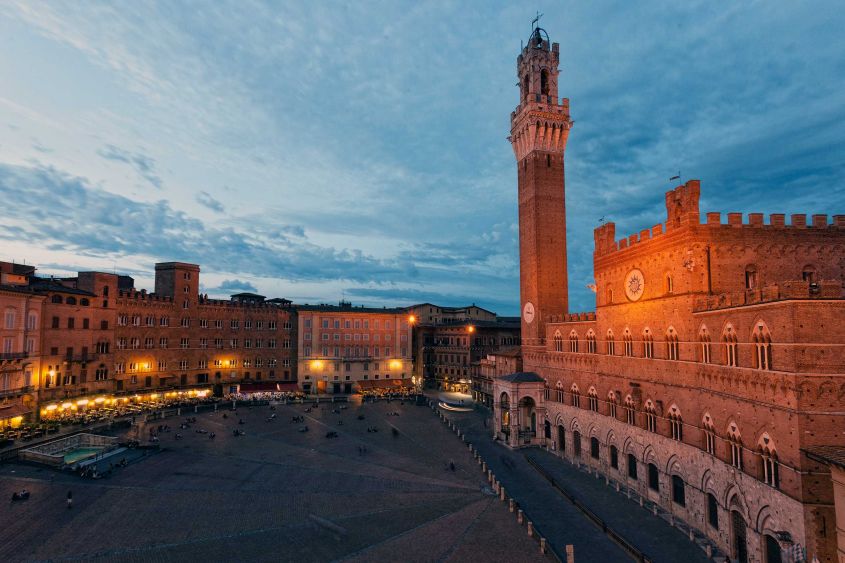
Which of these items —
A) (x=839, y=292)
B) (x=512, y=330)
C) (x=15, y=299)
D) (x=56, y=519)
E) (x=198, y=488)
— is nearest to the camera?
(x=839, y=292)

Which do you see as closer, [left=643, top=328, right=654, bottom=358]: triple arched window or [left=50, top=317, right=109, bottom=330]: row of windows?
[left=643, top=328, right=654, bottom=358]: triple arched window

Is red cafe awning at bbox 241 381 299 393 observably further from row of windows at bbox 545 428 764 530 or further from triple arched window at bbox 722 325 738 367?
A: triple arched window at bbox 722 325 738 367

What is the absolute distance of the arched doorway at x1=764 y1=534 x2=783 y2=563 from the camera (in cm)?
2356

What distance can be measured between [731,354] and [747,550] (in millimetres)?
10252

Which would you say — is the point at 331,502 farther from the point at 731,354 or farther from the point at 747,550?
the point at 731,354

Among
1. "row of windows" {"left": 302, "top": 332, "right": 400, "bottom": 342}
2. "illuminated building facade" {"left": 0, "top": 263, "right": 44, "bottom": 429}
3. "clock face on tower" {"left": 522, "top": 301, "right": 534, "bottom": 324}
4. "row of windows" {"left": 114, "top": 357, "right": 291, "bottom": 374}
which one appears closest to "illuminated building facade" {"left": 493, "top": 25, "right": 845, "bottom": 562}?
"clock face on tower" {"left": 522, "top": 301, "right": 534, "bottom": 324}

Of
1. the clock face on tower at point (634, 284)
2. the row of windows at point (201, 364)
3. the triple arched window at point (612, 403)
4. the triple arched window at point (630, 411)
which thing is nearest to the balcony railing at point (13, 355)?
the row of windows at point (201, 364)

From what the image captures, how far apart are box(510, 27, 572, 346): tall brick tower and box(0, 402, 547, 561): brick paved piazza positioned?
62.6ft

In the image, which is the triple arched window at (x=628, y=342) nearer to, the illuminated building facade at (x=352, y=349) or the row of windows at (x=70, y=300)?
the illuminated building facade at (x=352, y=349)

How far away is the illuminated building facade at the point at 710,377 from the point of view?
22281 millimetres

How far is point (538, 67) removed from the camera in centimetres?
5766

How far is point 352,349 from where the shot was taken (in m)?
87.5

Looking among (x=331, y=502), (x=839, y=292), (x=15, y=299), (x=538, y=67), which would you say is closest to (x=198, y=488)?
(x=331, y=502)

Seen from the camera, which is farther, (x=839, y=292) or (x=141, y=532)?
(x=141, y=532)
